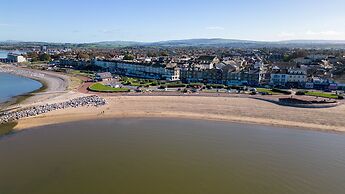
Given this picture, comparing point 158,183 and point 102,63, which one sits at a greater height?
point 102,63

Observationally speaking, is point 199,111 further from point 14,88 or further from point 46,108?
point 14,88

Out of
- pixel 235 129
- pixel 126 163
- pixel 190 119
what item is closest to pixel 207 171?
pixel 126 163

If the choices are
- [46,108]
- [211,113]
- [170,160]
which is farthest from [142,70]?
[170,160]

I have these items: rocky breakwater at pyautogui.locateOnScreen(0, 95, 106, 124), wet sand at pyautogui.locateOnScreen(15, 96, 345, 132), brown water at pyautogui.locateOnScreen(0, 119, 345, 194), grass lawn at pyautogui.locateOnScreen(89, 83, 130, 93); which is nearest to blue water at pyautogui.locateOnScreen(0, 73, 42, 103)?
rocky breakwater at pyautogui.locateOnScreen(0, 95, 106, 124)

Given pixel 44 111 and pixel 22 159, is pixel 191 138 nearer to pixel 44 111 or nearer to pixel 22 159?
pixel 22 159

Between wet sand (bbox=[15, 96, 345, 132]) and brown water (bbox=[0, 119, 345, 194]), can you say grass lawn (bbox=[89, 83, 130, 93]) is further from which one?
brown water (bbox=[0, 119, 345, 194])

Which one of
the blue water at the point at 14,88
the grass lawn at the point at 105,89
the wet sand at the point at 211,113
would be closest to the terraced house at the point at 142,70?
the grass lawn at the point at 105,89

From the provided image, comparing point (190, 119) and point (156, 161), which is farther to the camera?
point (190, 119)
